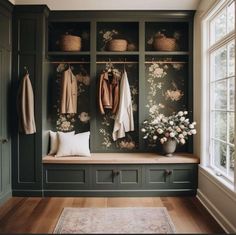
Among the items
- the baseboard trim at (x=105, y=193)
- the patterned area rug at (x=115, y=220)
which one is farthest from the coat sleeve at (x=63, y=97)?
the patterned area rug at (x=115, y=220)

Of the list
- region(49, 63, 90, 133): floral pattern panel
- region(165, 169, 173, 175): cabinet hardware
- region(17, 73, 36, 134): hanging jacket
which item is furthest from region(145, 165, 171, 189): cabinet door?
region(17, 73, 36, 134): hanging jacket

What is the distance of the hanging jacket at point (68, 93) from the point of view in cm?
399

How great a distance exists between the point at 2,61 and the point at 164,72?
235 centimetres

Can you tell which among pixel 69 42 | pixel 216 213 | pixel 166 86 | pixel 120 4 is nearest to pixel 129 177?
pixel 216 213

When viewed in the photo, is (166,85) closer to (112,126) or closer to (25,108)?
(112,126)

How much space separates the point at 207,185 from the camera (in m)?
3.36

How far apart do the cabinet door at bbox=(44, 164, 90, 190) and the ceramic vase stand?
3.78 ft

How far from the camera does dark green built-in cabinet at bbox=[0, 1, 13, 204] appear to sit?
137 inches

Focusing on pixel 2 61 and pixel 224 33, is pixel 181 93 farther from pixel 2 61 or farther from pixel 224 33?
pixel 2 61

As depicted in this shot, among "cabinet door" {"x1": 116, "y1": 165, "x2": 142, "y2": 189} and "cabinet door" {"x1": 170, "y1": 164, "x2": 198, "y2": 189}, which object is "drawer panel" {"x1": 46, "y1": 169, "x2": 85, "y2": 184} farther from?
"cabinet door" {"x1": 170, "y1": 164, "x2": 198, "y2": 189}

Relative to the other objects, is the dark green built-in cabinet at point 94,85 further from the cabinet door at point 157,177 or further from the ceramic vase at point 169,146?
the ceramic vase at point 169,146

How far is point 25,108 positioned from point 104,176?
1406 mm

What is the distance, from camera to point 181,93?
14.1 feet

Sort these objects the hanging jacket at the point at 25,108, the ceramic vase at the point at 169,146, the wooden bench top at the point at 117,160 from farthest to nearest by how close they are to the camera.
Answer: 1. the ceramic vase at the point at 169,146
2. the wooden bench top at the point at 117,160
3. the hanging jacket at the point at 25,108
